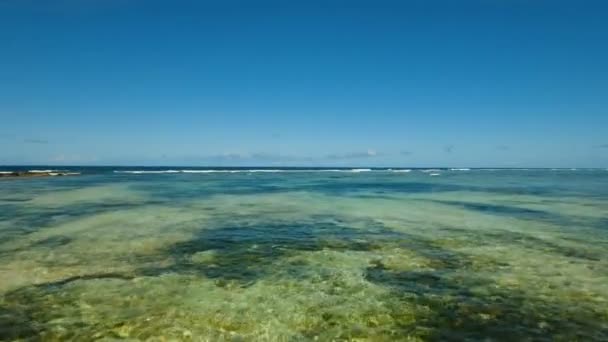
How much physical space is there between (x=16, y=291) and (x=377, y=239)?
12.5m

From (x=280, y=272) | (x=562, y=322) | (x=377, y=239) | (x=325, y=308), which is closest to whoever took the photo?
(x=562, y=322)

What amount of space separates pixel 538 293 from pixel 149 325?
9.06 metres

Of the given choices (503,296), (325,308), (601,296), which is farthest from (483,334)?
(601,296)

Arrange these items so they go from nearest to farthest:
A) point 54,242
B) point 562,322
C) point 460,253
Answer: point 562,322 < point 460,253 < point 54,242

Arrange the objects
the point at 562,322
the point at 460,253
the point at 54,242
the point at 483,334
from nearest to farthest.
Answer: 1. the point at 483,334
2. the point at 562,322
3. the point at 460,253
4. the point at 54,242

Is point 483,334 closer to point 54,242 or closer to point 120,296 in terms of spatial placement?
point 120,296

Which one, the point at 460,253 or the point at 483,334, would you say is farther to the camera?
the point at 460,253

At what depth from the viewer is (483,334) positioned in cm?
817

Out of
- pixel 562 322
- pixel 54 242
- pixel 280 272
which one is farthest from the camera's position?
pixel 54 242

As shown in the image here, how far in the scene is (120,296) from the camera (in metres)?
10.3

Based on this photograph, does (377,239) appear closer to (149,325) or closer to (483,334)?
(483,334)

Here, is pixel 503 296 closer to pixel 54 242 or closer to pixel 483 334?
pixel 483 334

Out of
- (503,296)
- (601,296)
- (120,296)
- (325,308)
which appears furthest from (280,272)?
(601,296)

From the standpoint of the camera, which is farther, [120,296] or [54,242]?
[54,242]
